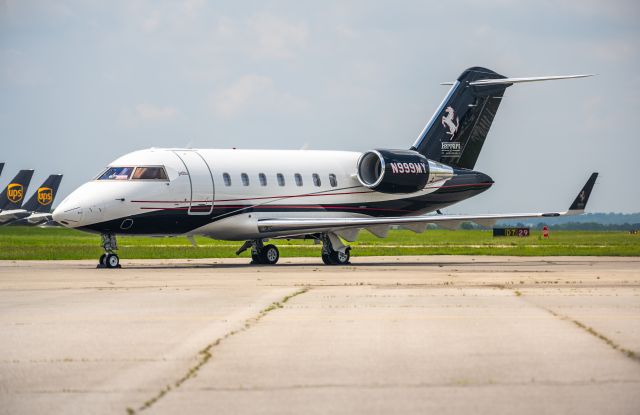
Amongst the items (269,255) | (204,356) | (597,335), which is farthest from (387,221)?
(204,356)

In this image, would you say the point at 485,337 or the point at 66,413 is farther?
the point at 485,337

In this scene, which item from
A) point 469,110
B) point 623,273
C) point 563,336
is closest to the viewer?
point 563,336

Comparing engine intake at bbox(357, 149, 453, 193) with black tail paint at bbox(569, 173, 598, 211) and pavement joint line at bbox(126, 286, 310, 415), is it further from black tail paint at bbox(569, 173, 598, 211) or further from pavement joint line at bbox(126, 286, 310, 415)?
pavement joint line at bbox(126, 286, 310, 415)

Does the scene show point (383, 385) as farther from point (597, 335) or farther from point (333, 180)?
point (333, 180)

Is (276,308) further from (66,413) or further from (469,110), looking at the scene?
(469,110)

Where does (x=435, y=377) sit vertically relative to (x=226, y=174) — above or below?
below

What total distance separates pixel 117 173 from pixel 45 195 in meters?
82.8

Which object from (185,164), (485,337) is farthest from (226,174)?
(485,337)

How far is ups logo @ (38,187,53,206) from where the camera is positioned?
113500mm

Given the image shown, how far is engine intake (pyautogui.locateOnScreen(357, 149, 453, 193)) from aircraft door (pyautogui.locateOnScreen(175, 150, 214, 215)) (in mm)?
6237

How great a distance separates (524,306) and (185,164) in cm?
1869

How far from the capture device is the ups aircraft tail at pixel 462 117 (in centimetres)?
4125

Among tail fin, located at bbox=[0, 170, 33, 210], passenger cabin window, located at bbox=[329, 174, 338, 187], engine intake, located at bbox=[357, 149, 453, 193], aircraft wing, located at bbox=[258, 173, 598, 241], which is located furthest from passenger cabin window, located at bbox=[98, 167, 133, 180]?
tail fin, located at bbox=[0, 170, 33, 210]

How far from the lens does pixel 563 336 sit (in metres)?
13.9
